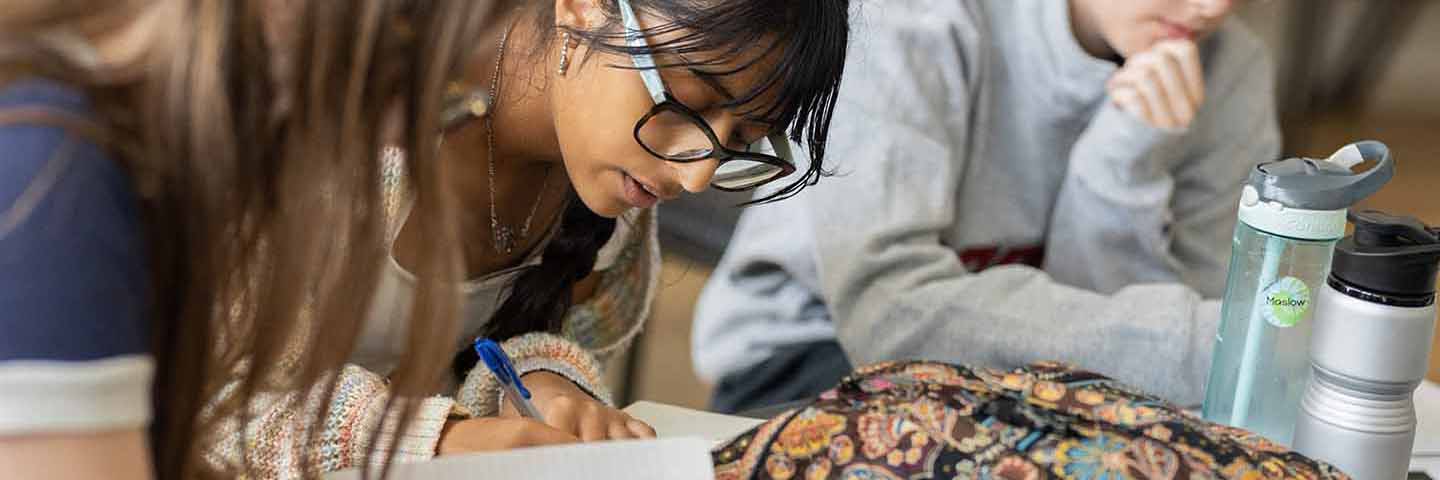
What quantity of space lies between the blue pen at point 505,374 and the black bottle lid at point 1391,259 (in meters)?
0.46

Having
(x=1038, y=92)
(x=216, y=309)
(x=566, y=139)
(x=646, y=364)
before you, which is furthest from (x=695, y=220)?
(x=216, y=309)

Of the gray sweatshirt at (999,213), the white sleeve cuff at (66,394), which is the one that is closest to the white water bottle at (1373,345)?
the gray sweatshirt at (999,213)

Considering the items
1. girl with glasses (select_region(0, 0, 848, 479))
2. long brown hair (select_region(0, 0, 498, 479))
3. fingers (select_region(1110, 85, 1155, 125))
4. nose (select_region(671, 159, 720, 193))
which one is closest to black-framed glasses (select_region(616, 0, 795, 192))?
nose (select_region(671, 159, 720, 193))

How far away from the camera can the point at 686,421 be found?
3.04 feet

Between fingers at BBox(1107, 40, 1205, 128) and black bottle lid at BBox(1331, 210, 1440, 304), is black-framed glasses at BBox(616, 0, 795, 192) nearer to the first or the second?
black bottle lid at BBox(1331, 210, 1440, 304)

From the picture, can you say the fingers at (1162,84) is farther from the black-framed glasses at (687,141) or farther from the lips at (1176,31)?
the black-framed glasses at (687,141)

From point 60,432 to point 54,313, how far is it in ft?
0.14

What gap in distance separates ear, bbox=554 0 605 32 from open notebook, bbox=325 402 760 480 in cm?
23

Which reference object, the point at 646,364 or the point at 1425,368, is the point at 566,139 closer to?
the point at 1425,368

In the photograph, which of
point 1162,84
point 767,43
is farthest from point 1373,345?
point 1162,84

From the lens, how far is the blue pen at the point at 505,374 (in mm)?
859

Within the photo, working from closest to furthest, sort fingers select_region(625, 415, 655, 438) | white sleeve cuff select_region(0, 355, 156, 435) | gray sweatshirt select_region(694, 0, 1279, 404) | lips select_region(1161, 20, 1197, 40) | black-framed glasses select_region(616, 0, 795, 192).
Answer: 1. white sleeve cuff select_region(0, 355, 156, 435)
2. black-framed glasses select_region(616, 0, 795, 192)
3. fingers select_region(625, 415, 655, 438)
4. gray sweatshirt select_region(694, 0, 1279, 404)
5. lips select_region(1161, 20, 1197, 40)

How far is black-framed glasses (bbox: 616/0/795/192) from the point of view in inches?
30.0

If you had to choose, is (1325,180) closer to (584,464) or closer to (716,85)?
(716,85)
